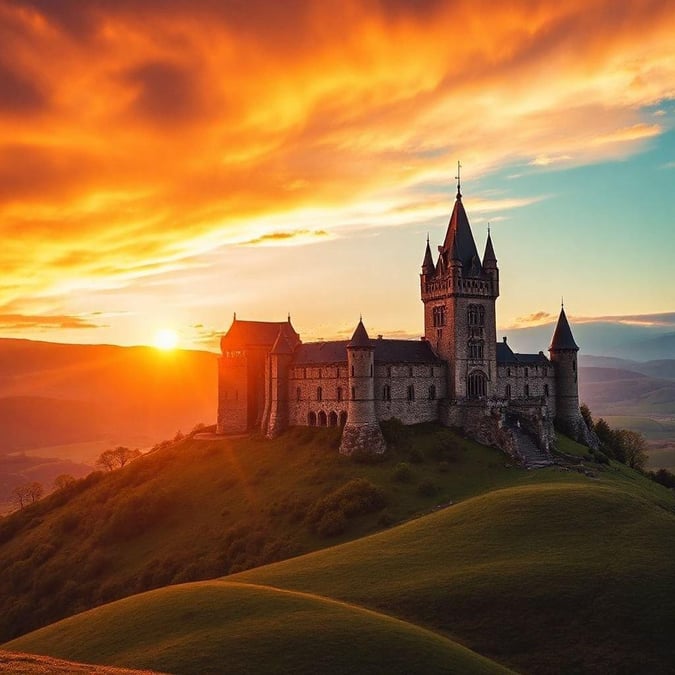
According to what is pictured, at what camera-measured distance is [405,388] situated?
93938 millimetres

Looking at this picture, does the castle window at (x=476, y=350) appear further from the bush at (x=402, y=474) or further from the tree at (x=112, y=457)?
the tree at (x=112, y=457)

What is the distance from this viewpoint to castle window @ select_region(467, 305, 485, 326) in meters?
96.1

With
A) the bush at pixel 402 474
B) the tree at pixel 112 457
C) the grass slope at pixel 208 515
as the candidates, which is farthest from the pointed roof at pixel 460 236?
the tree at pixel 112 457

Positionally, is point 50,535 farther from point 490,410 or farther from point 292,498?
point 490,410

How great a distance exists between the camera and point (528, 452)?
273ft

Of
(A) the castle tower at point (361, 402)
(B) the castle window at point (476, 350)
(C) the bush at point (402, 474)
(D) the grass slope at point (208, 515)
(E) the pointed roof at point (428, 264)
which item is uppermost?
(E) the pointed roof at point (428, 264)

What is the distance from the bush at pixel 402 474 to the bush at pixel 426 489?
8.13 ft

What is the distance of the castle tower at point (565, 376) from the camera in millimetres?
105688

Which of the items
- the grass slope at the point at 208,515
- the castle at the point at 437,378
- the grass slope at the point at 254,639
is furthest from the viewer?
the castle at the point at 437,378

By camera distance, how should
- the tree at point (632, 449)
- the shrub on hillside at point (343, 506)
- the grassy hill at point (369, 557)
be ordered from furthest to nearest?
the tree at point (632, 449), the shrub on hillside at point (343, 506), the grassy hill at point (369, 557)

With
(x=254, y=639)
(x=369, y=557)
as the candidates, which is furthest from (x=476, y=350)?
(x=254, y=639)

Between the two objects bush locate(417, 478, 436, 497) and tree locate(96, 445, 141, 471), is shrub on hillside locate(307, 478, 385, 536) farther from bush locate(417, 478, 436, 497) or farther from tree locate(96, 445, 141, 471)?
tree locate(96, 445, 141, 471)

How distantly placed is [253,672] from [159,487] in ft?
202

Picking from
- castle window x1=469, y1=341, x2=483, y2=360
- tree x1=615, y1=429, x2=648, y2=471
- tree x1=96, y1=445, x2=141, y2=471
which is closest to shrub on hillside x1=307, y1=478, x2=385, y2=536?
castle window x1=469, y1=341, x2=483, y2=360
